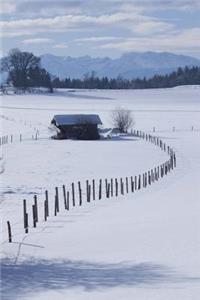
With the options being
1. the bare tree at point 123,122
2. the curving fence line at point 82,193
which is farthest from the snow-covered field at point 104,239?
the bare tree at point 123,122

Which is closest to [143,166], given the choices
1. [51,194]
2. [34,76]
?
[51,194]

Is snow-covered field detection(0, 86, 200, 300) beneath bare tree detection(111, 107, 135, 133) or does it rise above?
above

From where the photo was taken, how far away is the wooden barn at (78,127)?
72.4 m

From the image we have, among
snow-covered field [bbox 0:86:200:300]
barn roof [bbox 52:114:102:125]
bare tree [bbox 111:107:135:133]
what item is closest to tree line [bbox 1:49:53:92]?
bare tree [bbox 111:107:135:133]

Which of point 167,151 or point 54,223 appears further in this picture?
point 167,151

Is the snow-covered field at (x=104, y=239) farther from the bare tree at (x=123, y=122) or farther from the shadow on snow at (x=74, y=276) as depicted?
the bare tree at (x=123, y=122)

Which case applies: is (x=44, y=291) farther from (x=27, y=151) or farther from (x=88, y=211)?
(x=27, y=151)

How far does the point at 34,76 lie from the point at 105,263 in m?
171

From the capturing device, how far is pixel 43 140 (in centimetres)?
6856

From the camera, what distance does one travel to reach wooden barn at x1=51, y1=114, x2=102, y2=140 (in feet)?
237

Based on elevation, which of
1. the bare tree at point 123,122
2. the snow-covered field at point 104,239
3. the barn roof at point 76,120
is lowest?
the bare tree at point 123,122

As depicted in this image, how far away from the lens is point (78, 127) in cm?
7350

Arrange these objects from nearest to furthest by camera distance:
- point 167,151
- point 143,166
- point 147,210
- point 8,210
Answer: point 147,210 → point 8,210 → point 143,166 → point 167,151

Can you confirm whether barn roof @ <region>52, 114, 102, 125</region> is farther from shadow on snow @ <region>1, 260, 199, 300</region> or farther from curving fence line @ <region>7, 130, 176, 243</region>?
shadow on snow @ <region>1, 260, 199, 300</region>
